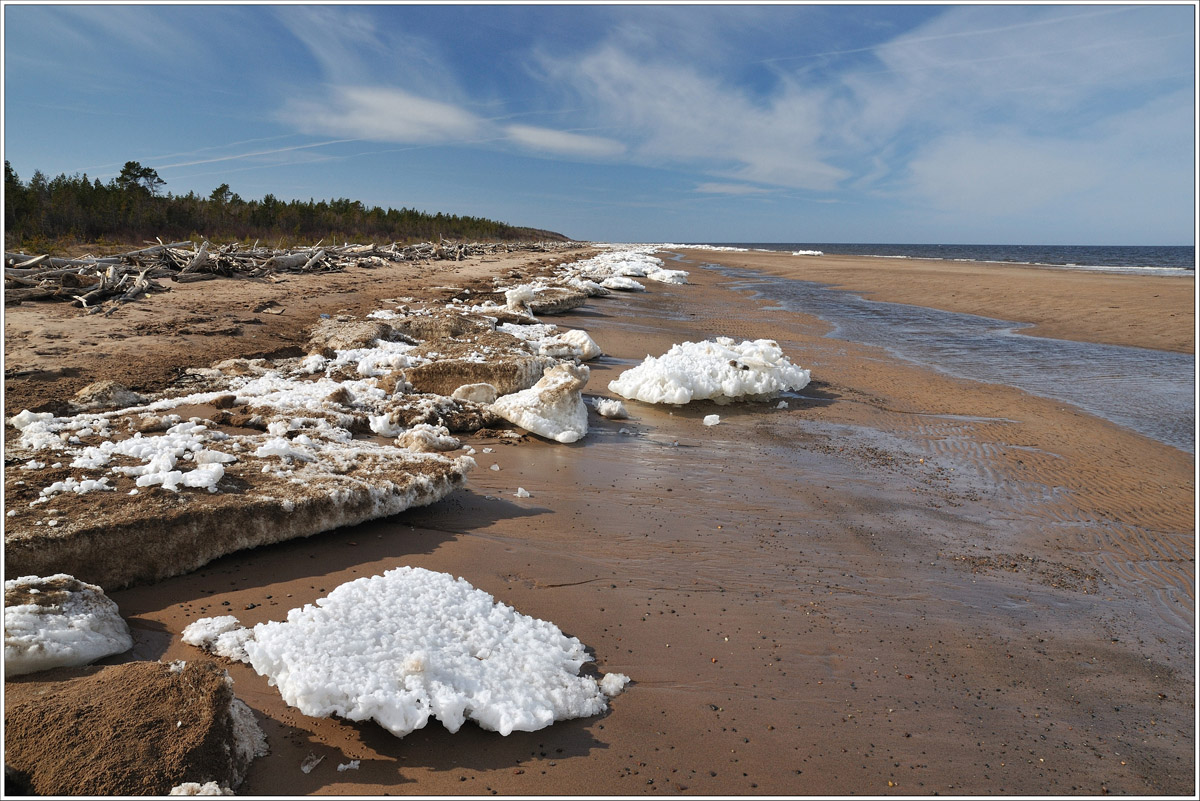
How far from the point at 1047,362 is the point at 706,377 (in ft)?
29.0

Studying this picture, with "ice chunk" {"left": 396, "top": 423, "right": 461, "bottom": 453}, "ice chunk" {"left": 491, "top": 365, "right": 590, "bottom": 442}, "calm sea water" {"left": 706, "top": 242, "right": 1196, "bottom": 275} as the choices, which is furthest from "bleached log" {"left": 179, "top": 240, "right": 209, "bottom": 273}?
"calm sea water" {"left": 706, "top": 242, "right": 1196, "bottom": 275}

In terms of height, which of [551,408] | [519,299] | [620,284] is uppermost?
[620,284]

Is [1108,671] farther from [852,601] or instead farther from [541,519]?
[541,519]

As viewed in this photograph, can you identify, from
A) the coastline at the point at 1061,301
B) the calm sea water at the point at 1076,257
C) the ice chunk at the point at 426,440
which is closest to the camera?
the ice chunk at the point at 426,440

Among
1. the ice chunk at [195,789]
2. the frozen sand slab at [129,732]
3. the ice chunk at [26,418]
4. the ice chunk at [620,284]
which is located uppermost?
the ice chunk at [620,284]

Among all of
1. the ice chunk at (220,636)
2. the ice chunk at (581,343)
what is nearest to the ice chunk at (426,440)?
the ice chunk at (220,636)

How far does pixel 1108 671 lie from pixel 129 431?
21.0ft

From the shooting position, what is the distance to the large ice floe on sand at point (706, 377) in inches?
317

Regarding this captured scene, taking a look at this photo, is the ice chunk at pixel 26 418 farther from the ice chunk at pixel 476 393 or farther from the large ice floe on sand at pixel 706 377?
the large ice floe on sand at pixel 706 377

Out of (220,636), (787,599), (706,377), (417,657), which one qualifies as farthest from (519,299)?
(417,657)

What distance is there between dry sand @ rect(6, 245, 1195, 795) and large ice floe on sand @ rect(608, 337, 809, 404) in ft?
2.32

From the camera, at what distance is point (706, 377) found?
321 inches

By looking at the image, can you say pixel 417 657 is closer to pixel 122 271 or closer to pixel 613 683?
pixel 613 683

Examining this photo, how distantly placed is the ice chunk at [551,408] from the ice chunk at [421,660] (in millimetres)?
3226
